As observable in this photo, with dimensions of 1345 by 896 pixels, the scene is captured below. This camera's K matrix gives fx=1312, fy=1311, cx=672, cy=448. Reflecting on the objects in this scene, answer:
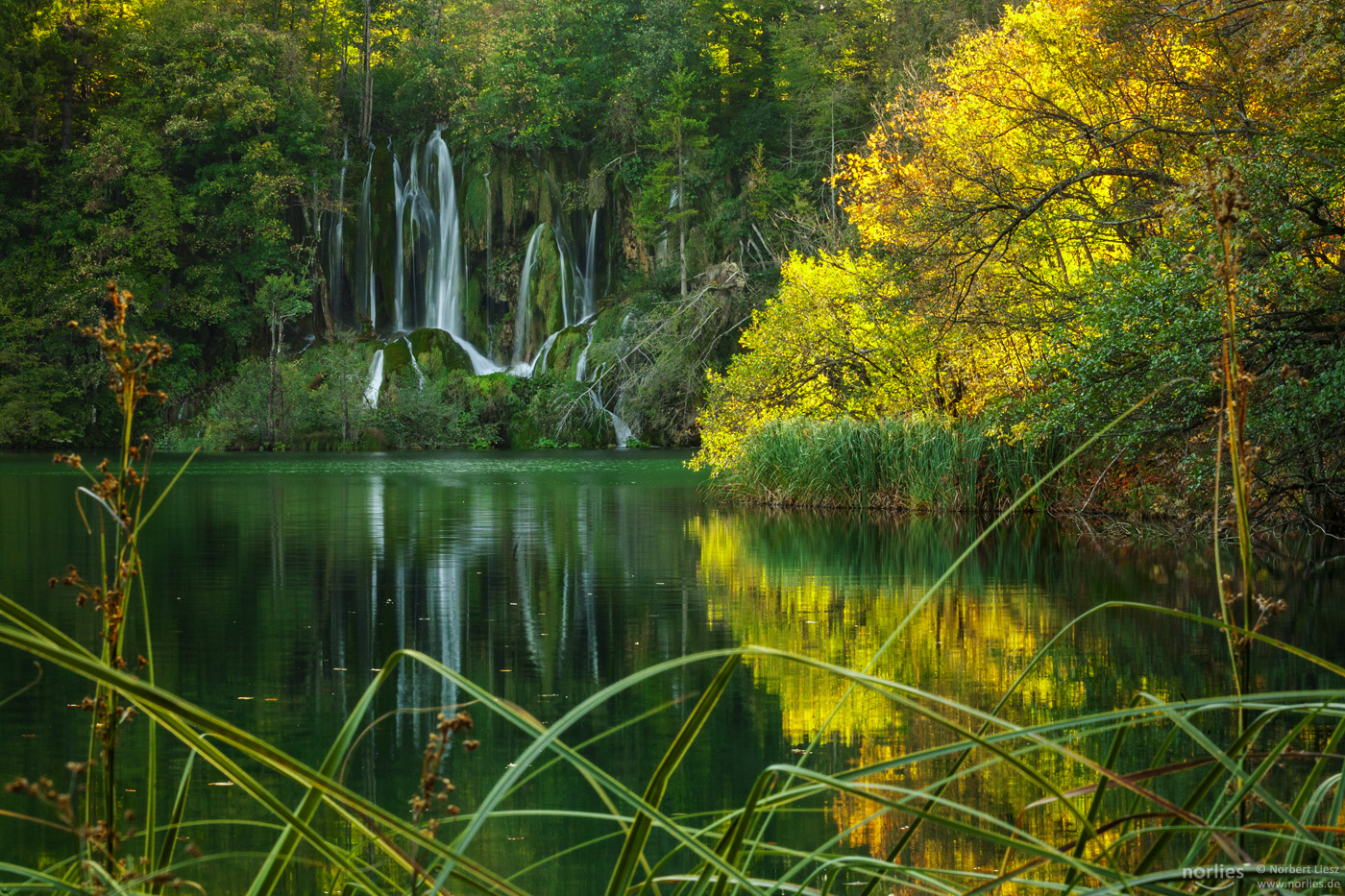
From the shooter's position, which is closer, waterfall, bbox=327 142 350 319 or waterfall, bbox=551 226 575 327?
waterfall, bbox=551 226 575 327

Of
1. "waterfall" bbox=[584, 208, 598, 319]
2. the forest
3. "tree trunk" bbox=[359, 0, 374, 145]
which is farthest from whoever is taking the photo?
"tree trunk" bbox=[359, 0, 374, 145]

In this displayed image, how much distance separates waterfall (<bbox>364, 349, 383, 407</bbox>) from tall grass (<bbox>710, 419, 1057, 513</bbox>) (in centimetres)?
2187

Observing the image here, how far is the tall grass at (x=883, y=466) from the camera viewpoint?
14.5m

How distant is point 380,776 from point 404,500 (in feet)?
44.9

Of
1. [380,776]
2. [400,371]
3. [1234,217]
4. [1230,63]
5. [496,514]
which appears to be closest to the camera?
[1234,217]

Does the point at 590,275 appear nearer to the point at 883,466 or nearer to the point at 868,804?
the point at 883,466

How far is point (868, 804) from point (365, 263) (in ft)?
129

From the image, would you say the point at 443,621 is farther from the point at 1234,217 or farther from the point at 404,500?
the point at 404,500

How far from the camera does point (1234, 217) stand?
1.28 m

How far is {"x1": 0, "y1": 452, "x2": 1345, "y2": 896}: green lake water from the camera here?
12.7 feet

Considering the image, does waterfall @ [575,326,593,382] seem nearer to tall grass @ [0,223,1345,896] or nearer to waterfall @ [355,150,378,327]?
waterfall @ [355,150,378,327]

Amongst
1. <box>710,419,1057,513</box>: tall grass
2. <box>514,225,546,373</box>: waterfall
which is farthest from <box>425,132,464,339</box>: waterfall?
<box>710,419,1057,513</box>: tall grass

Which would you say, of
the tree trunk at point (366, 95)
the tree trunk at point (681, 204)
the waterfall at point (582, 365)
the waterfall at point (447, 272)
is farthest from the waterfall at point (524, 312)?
the tree trunk at point (366, 95)

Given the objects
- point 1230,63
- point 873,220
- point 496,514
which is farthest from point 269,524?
point 1230,63
